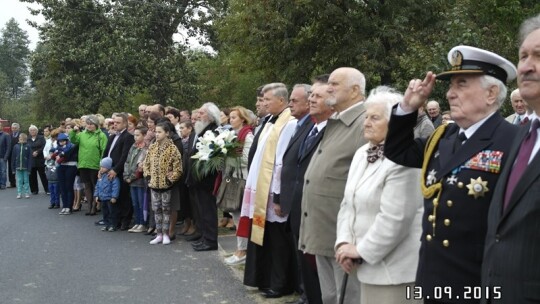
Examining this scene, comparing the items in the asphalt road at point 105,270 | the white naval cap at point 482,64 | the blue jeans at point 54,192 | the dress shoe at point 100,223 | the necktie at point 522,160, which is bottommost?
the asphalt road at point 105,270

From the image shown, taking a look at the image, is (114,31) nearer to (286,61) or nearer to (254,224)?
(286,61)

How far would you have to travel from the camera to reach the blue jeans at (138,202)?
10.1 meters

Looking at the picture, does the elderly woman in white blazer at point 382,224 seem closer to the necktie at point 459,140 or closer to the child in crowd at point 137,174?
the necktie at point 459,140

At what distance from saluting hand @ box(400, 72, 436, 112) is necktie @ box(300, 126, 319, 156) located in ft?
5.87

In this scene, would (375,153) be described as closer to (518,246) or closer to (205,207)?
(518,246)

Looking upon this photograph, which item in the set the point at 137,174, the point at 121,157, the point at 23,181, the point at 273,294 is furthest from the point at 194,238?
the point at 23,181

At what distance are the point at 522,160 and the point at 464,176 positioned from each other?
1.17 feet

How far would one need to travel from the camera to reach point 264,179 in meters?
5.95

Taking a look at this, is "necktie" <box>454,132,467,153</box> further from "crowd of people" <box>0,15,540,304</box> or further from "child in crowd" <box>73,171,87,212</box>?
"child in crowd" <box>73,171,87,212</box>

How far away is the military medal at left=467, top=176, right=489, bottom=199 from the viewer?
2.69 meters

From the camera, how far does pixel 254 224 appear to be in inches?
238

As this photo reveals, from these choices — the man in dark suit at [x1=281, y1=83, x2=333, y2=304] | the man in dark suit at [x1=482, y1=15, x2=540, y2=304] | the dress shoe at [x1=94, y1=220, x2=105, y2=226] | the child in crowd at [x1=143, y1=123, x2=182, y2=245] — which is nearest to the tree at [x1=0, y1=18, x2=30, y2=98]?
the dress shoe at [x1=94, y1=220, x2=105, y2=226]

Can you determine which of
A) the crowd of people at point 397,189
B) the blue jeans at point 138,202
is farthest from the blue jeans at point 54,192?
the crowd of people at point 397,189

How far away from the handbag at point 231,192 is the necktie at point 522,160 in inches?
213
